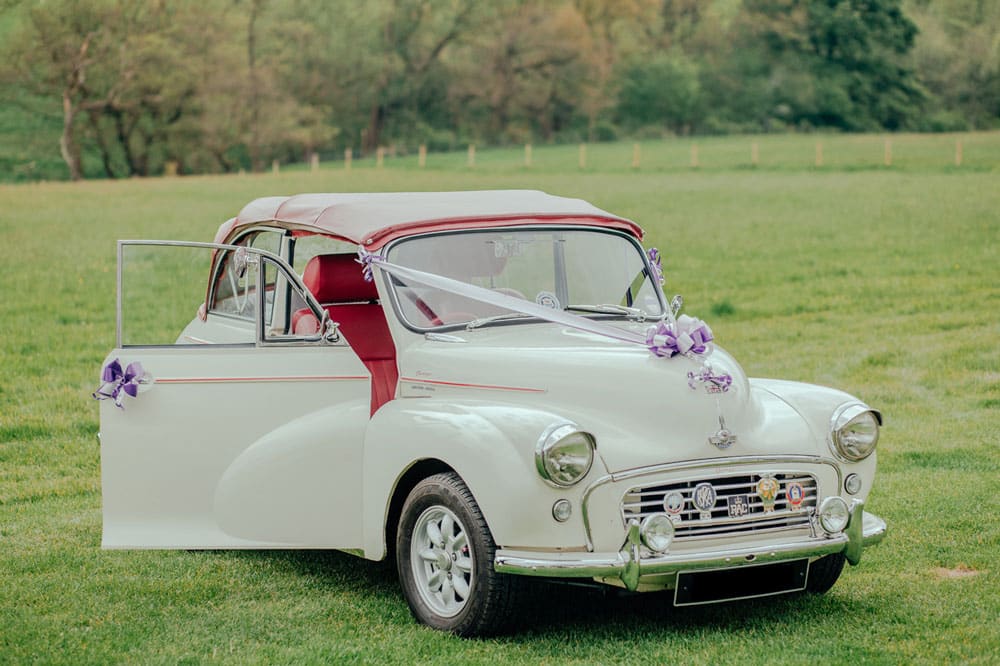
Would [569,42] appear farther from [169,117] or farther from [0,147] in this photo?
[0,147]

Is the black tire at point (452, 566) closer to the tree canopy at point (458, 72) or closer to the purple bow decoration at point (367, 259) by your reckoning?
the purple bow decoration at point (367, 259)

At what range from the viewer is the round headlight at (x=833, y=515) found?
5.99m

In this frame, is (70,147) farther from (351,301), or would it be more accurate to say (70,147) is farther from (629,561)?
(629,561)

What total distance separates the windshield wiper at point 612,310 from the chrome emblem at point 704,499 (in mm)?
1617

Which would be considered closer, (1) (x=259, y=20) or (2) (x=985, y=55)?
(2) (x=985, y=55)

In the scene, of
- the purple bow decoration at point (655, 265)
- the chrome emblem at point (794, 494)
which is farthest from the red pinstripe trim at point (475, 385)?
the purple bow decoration at point (655, 265)

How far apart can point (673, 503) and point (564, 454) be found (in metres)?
0.52

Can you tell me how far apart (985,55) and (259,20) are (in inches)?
1412

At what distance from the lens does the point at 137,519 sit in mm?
6727

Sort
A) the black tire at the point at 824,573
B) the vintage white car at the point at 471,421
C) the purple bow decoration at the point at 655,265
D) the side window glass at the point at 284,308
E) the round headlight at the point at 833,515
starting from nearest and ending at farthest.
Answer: the vintage white car at the point at 471,421
the round headlight at the point at 833,515
the black tire at the point at 824,573
the side window glass at the point at 284,308
the purple bow decoration at the point at 655,265

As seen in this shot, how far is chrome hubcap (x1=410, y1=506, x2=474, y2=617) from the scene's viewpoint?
5910mm

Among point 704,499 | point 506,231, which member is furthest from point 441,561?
point 506,231

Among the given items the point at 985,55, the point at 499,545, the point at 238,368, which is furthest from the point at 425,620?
the point at 985,55

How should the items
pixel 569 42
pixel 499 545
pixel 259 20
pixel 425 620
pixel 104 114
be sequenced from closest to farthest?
pixel 499 545, pixel 425 620, pixel 104 114, pixel 259 20, pixel 569 42
